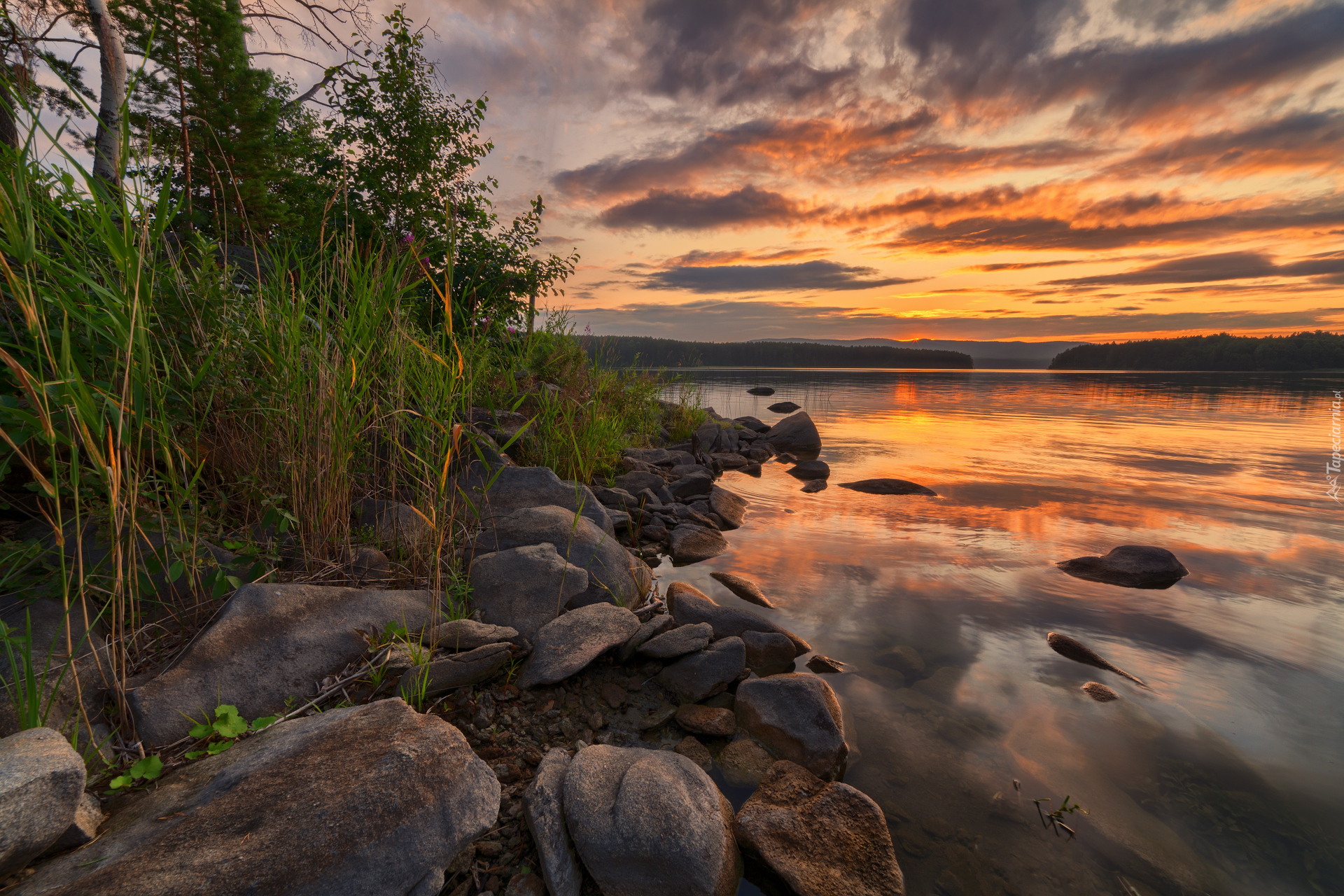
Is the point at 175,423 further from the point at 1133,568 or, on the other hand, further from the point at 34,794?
the point at 1133,568

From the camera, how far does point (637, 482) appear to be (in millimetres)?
7133

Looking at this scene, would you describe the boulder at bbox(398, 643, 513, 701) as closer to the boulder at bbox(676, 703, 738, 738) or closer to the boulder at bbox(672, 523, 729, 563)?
the boulder at bbox(676, 703, 738, 738)

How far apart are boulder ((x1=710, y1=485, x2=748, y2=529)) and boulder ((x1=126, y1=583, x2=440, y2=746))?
4661 millimetres

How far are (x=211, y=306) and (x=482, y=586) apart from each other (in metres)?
2.25

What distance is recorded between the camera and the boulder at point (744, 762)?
2.76m

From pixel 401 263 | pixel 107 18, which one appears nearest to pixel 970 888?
pixel 401 263

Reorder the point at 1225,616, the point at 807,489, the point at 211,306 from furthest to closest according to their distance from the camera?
the point at 807,489 < the point at 1225,616 < the point at 211,306

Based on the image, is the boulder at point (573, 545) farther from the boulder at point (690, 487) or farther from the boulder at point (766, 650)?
the boulder at point (690, 487)

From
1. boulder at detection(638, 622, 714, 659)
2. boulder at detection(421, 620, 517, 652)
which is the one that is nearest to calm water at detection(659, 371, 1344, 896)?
boulder at detection(638, 622, 714, 659)

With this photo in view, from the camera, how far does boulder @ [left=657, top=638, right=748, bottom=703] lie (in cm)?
327

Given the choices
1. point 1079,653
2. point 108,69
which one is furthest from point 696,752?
point 108,69

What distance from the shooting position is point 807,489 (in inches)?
367

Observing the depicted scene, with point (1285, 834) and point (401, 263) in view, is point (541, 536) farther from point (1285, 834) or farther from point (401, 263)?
point (1285, 834)

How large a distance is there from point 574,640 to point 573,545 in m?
1.03
